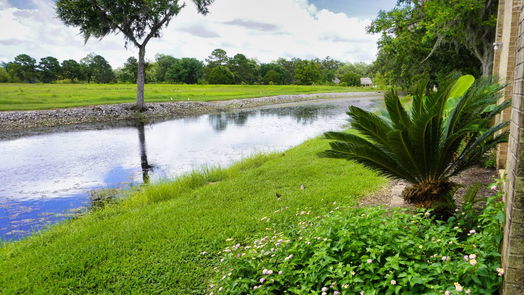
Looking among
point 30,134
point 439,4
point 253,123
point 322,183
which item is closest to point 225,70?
point 253,123

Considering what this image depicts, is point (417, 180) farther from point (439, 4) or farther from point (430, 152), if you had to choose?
point (439, 4)

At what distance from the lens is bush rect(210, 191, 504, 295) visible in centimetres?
230

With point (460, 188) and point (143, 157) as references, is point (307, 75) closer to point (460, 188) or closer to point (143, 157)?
point (143, 157)

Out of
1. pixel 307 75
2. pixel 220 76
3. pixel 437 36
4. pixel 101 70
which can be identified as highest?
pixel 101 70

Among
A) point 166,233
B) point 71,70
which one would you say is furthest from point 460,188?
point 71,70

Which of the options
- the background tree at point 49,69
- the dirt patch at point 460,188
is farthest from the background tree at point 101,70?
the dirt patch at point 460,188

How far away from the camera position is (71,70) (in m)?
68.2

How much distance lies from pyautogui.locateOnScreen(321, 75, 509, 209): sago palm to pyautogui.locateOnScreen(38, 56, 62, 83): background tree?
77.0 m

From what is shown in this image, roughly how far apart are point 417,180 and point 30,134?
17965 millimetres

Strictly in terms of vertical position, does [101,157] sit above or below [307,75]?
below

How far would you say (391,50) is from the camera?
52.0 feet

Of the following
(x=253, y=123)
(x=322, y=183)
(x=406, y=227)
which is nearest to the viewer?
(x=406, y=227)

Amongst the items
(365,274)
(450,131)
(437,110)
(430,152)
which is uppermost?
(437,110)

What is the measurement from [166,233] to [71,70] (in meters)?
76.0
